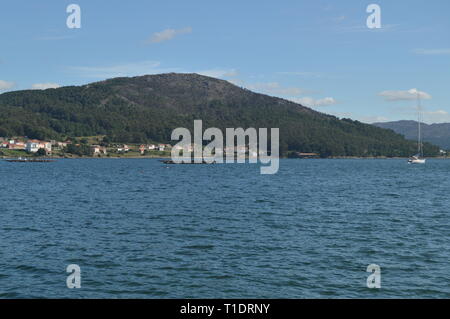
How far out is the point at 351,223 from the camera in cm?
5538

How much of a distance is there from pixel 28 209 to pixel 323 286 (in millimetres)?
52372

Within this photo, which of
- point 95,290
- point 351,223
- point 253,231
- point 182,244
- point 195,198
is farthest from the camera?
point 195,198

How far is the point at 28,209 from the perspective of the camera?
67.9m

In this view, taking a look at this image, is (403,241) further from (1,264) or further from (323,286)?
(1,264)

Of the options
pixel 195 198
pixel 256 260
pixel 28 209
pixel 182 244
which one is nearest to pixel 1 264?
pixel 182 244

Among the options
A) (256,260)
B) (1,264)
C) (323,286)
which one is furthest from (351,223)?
(1,264)
